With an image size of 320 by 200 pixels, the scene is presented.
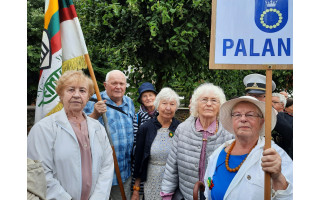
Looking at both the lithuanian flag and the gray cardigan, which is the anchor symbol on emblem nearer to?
the gray cardigan

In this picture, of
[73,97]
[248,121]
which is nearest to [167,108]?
[73,97]

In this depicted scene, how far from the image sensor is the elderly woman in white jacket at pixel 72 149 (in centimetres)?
265

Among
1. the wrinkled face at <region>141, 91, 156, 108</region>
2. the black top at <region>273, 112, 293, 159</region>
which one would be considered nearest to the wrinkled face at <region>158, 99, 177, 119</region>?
the wrinkled face at <region>141, 91, 156, 108</region>

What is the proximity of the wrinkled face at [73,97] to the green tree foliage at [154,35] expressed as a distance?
178 cm

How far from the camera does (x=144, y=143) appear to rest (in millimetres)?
3658

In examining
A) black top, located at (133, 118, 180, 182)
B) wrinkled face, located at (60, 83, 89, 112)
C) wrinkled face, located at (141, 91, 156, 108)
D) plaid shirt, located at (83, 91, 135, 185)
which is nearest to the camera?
wrinkled face, located at (60, 83, 89, 112)

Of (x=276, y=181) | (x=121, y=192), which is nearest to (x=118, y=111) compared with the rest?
(x=121, y=192)

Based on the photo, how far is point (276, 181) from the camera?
193cm

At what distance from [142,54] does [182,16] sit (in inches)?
43.8

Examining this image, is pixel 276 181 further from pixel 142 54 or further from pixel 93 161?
pixel 142 54

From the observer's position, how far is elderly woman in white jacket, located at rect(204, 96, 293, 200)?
1.93 m

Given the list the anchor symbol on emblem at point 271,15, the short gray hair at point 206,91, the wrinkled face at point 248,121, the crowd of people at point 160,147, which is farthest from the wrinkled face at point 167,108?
the anchor symbol on emblem at point 271,15

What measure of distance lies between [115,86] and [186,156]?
4.38 feet

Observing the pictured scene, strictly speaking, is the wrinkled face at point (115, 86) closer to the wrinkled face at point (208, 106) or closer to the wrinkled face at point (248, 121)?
the wrinkled face at point (208, 106)
